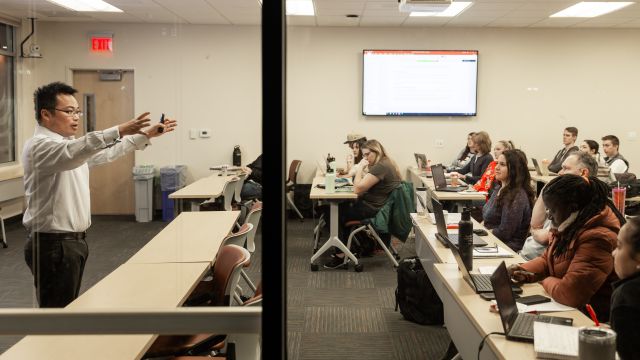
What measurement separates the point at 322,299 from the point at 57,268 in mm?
2368

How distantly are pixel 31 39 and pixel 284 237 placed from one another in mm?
1820

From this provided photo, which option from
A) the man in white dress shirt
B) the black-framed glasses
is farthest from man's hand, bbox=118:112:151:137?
the black-framed glasses

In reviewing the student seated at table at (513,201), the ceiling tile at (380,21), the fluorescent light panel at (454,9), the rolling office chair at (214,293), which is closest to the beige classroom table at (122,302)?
the rolling office chair at (214,293)

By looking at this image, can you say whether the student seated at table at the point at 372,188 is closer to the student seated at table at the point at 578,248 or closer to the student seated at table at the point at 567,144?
the student seated at table at the point at 578,248

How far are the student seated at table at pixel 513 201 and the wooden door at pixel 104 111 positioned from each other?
7.86 ft

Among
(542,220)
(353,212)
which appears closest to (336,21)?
(353,212)

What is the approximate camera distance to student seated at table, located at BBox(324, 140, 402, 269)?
17.4ft

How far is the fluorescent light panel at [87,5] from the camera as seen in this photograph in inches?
95.0

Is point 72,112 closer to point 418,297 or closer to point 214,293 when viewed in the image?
point 214,293

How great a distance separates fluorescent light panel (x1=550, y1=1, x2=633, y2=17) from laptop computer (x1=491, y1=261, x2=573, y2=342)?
5.69 m

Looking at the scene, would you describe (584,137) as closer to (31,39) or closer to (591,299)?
(591,299)

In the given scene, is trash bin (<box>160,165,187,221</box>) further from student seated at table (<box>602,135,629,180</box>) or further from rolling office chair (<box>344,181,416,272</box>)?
student seated at table (<box>602,135,629,180</box>)

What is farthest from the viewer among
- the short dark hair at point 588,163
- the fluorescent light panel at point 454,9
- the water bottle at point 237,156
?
the fluorescent light panel at point 454,9

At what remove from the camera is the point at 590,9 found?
7.08 m
